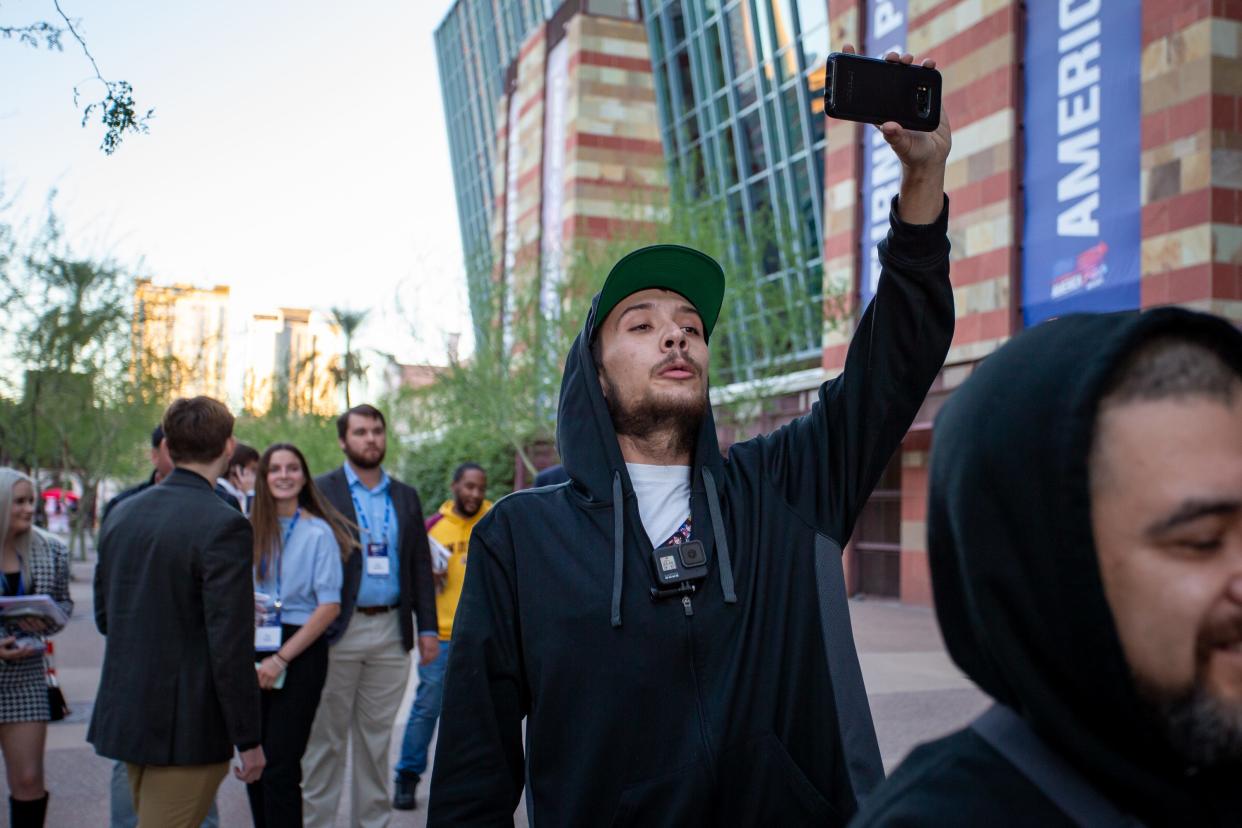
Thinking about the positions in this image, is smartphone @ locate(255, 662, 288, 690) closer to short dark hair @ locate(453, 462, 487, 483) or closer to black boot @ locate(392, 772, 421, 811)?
black boot @ locate(392, 772, 421, 811)

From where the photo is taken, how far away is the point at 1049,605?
1038 mm

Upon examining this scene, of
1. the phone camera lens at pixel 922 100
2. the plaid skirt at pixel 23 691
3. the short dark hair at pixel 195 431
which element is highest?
the phone camera lens at pixel 922 100

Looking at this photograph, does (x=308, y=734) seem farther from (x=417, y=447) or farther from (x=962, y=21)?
(x=417, y=447)

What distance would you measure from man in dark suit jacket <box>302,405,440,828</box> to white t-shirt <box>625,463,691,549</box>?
11.5 feet

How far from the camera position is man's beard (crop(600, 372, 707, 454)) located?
2.73 m

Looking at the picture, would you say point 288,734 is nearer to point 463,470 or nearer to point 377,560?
point 377,560

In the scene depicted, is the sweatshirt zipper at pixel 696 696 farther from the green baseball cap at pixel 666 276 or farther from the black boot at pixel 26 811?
the black boot at pixel 26 811

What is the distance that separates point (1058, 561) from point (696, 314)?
1.96 meters

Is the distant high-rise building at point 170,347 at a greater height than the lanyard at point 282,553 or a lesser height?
greater

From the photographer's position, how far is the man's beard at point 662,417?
2729mm

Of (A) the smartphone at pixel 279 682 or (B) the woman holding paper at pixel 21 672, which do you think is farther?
(A) the smartphone at pixel 279 682

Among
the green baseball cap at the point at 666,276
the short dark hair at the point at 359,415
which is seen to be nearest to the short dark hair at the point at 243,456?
the short dark hair at the point at 359,415

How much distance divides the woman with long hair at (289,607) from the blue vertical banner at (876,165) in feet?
53.8

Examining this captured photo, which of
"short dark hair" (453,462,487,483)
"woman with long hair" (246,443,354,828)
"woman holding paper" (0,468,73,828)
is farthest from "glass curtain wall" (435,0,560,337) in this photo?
"woman holding paper" (0,468,73,828)
